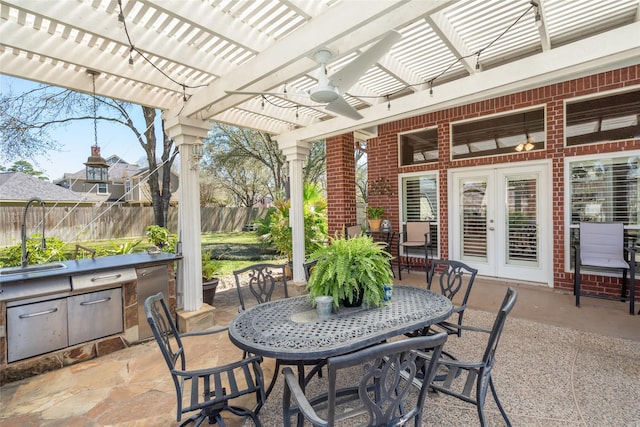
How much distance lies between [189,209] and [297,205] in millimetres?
1939

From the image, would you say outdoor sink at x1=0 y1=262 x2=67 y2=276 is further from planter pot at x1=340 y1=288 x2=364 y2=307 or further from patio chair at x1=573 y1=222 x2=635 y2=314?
patio chair at x1=573 y1=222 x2=635 y2=314

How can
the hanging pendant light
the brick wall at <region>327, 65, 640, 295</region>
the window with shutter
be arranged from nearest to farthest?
the hanging pendant light → the brick wall at <region>327, 65, 640, 295</region> → the window with shutter

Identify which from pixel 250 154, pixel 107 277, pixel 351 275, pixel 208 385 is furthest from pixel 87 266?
pixel 250 154

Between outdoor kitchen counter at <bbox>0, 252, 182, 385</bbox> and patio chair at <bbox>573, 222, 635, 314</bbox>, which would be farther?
patio chair at <bbox>573, 222, 635, 314</bbox>

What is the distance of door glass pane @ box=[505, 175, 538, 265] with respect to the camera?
4996 mm

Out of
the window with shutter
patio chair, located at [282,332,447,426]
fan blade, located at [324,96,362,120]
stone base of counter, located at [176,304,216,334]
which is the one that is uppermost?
fan blade, located at [324,96,362,120]

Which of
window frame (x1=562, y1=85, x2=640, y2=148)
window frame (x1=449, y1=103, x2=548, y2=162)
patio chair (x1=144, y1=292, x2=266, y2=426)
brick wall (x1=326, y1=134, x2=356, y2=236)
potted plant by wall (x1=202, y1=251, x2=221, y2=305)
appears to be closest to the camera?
patio chair (x1=144, y1=292, x2=266, y2=426)

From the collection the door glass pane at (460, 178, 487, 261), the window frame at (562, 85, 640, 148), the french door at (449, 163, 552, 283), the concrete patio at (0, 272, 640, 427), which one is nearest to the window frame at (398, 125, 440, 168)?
the french door at (449, 163, 552, 283)

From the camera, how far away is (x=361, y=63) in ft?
7.41

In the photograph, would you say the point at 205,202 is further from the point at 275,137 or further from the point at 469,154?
the point at 469,154

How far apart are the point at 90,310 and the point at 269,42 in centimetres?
314

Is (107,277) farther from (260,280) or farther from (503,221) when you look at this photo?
(503,221)

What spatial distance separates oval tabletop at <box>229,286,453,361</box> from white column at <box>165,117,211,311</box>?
1894mm

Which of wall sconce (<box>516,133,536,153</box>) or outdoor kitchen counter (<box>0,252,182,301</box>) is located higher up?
wall sconce (<box>516,133,536,153</box>)
